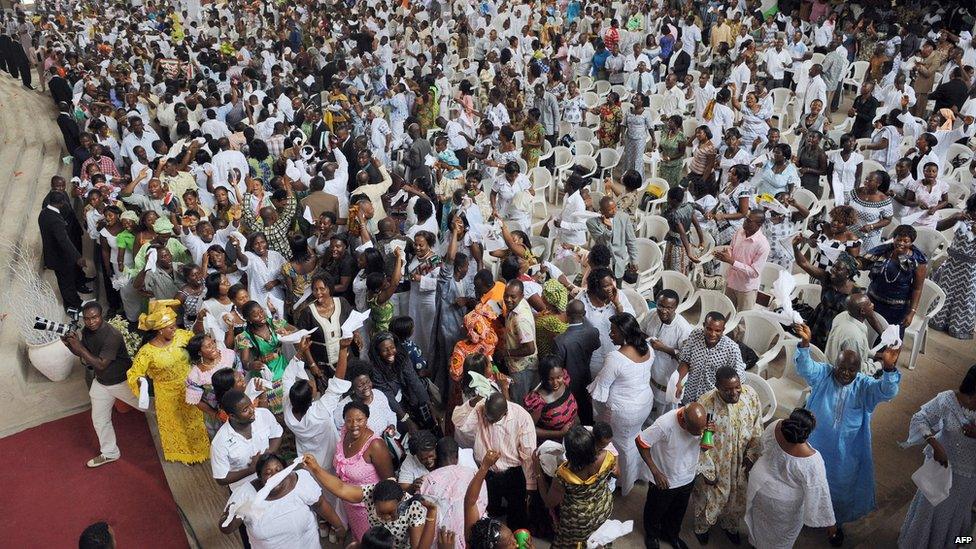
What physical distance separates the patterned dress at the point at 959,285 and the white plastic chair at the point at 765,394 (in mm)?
2634

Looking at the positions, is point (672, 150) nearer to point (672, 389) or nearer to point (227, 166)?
point (672, 389)

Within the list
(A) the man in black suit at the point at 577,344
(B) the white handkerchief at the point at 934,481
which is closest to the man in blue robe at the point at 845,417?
(B) the white handkerchief at the point at 934,481

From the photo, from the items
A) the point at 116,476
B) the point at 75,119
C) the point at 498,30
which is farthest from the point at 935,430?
the point at 498,30

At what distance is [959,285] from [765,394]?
2768mm

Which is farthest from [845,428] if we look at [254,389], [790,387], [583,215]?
[254,389]

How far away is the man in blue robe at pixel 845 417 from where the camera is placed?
4133 mm

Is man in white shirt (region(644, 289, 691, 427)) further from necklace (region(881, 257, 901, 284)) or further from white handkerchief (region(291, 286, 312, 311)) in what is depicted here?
white handkerchief (region(291, 286, 312, 311))

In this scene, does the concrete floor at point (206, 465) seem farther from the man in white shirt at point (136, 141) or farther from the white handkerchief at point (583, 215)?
the white handkerchief at point (583, 215)

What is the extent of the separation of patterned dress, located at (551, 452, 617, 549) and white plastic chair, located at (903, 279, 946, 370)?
3.76 metres

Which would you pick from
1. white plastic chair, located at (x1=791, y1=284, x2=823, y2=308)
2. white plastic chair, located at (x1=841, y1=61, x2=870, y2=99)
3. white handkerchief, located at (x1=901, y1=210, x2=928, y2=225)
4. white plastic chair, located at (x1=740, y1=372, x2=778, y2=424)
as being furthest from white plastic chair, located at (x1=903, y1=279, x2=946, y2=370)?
white plastic chair, located at (x1=841, y1=61, x2=870, y2=99)

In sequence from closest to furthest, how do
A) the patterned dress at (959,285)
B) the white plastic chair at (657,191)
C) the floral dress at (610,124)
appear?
the patterned dress at (959,285) < the white plastic chair at (657,191) < the floral dress at (610,124)

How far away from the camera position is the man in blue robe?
4.13 metres

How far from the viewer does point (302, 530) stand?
3770 millimetres

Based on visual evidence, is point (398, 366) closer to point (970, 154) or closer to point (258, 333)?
point (258, 333)
